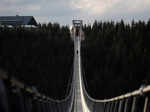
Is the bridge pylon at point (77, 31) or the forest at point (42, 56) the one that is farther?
→ the bridge pylon at point (77, 31)

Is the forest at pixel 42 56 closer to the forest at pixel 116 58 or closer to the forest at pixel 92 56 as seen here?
the forest at pixel 92 56

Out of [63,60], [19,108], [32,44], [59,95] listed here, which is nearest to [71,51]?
[63,60]

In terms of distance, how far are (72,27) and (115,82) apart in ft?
149

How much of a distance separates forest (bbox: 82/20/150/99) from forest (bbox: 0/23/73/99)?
4.40 m

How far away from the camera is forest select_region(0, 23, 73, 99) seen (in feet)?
175

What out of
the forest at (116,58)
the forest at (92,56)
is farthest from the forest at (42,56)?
the forest at (116,58)

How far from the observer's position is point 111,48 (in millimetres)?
84688

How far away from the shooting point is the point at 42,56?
77.1 meters

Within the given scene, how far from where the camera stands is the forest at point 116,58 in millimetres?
66562

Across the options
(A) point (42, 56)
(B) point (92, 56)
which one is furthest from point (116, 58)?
(A) point (42, 56)

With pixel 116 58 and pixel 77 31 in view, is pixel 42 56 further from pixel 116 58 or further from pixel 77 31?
pixel 77 31

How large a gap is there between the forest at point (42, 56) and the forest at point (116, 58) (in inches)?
173

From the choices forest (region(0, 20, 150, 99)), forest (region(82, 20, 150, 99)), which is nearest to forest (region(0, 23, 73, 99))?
forest (region(0, 20, 150, 99))

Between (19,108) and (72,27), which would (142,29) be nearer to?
(72,27)
